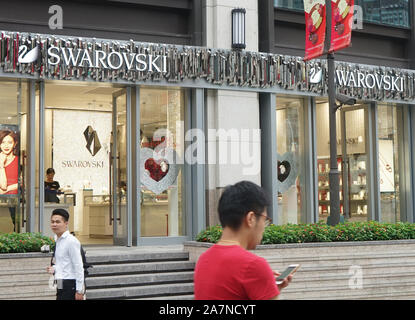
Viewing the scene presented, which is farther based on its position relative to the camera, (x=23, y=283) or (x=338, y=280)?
(x=338, y=280)

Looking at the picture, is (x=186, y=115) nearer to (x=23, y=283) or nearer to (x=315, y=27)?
(x=315, y=27)

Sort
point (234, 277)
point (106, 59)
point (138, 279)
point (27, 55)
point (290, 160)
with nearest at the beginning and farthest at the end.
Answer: point (234, 277) < point (138, 279) < point (27, 55) < point (106, 59) < point (290, 160)

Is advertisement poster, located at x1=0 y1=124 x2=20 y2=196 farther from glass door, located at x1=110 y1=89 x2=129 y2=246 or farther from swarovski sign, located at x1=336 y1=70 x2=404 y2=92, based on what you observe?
swarovski sign, located at x1=336 y1=70 x2=404 y2=92

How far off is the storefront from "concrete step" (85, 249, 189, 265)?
2839 mm

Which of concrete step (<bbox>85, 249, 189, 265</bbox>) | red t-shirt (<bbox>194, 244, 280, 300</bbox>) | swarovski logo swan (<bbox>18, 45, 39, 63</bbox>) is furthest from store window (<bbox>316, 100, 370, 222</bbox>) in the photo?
red t-shirt (<bbox>194, 244, 280, 300</bbox>)

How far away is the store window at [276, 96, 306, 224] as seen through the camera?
62.0ft

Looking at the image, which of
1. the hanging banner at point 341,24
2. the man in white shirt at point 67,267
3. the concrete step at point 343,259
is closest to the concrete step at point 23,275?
the man in white shirt at point 67,267

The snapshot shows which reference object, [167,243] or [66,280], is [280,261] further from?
[66,280]

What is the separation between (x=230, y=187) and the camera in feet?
13.1

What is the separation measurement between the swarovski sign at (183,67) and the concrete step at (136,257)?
4.50 m

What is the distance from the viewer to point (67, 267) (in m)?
8.04

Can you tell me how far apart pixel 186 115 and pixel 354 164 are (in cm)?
608

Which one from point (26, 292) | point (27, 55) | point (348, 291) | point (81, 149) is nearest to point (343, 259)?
point (348, 291)

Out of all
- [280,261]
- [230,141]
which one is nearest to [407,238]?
[280,261]
